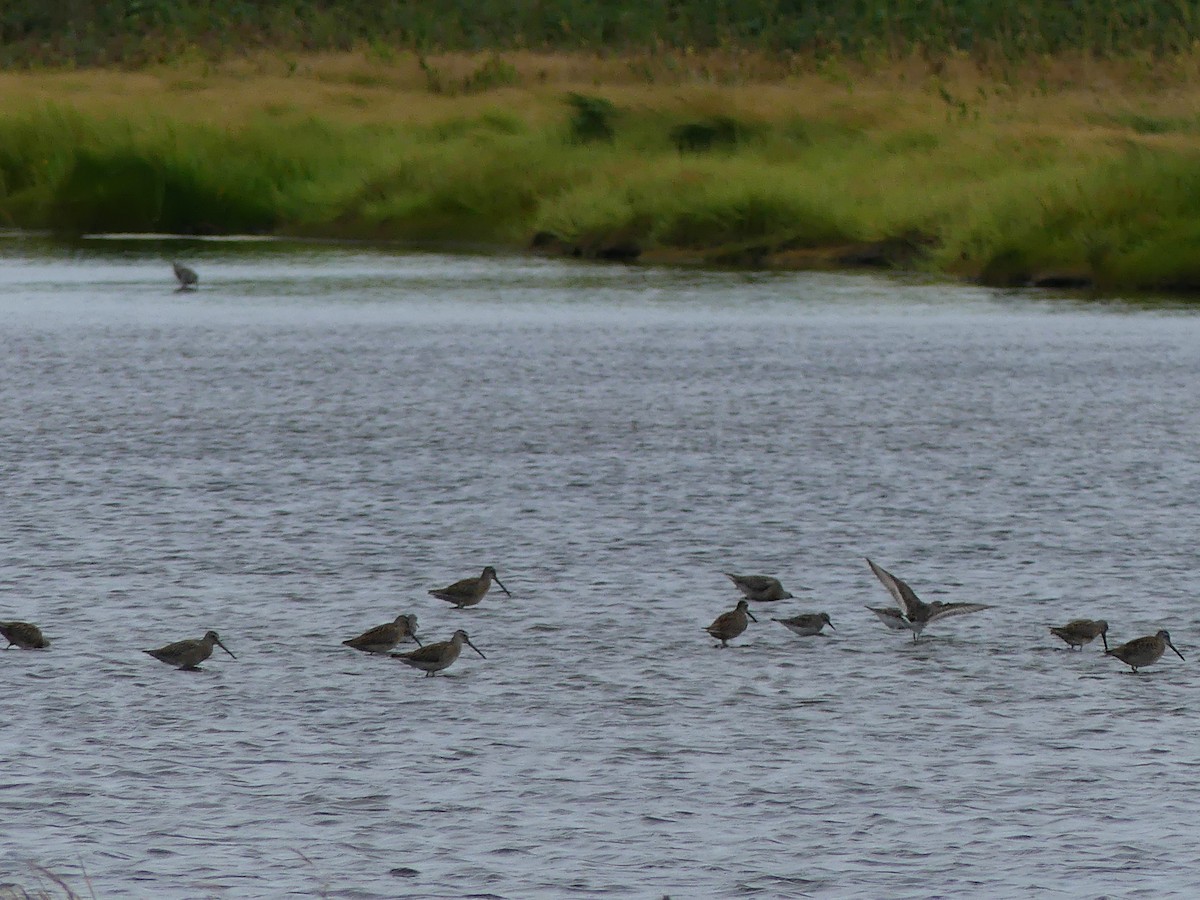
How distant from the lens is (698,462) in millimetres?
21844

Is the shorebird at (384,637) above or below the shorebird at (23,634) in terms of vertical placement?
above

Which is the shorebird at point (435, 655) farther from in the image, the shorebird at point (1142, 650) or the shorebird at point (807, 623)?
the shorebird at point (1142, 650)

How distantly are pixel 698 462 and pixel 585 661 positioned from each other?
8.66 metres

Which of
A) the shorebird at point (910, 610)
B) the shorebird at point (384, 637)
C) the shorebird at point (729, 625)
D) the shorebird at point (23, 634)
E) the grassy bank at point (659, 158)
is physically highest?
the grassy bank at point (659, 158)

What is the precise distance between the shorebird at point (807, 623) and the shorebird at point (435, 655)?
2.02 meters

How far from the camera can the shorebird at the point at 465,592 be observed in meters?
14.7

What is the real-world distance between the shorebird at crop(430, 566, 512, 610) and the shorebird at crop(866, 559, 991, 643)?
235 centimetres

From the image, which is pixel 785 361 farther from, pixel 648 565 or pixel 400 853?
pixel 400 853

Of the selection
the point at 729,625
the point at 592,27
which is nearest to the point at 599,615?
the point at 729,625

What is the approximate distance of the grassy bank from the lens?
1578 inches

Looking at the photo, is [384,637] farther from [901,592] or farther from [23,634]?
[901,592]

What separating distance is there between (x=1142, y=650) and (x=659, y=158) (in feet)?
120

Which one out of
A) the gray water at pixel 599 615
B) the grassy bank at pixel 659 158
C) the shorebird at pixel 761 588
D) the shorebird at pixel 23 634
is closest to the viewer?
the gray water at pixel 599 615

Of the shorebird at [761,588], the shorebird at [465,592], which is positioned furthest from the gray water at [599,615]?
the shorebird at [761,588]
